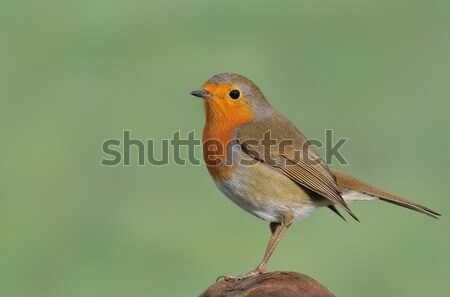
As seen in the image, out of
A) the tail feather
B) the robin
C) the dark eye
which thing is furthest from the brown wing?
the tail feather

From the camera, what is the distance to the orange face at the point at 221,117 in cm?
370

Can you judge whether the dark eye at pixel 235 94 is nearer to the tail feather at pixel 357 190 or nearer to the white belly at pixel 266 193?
the white belly at pixel 266 193

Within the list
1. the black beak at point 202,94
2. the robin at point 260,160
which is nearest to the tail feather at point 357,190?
the robin at point 260,160

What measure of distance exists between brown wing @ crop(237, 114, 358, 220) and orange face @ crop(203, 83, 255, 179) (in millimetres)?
64

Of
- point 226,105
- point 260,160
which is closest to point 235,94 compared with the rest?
point 226,105

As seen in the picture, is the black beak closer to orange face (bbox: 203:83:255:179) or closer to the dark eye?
orange face (bbox: 203:83:255:179)

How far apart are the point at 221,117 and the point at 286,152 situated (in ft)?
1.26

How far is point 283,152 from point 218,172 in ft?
1.33

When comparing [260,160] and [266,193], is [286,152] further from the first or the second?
[266,193]

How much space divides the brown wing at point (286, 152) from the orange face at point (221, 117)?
0.06 metres

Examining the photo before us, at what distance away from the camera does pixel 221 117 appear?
3.83 meters

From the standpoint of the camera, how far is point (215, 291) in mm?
2375

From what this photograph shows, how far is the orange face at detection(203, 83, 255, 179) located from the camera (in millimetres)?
3697

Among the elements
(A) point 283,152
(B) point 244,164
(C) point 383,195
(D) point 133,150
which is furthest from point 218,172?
(D) point 133,150
